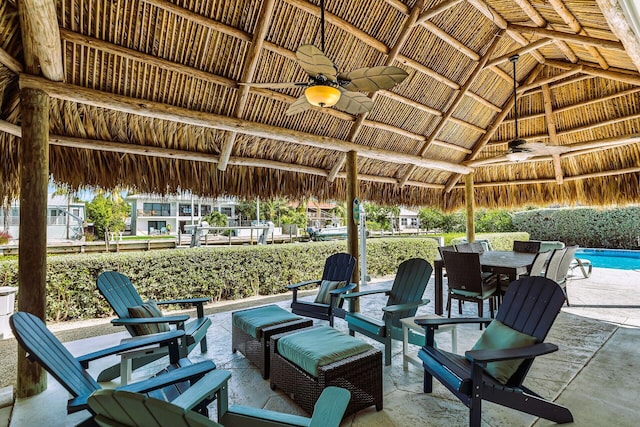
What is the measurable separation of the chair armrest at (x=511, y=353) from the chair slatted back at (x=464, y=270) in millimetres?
2277

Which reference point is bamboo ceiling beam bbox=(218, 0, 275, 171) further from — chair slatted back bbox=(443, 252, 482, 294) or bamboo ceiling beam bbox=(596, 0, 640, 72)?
chair slatted back bbox=(443, 252, 482, 294)

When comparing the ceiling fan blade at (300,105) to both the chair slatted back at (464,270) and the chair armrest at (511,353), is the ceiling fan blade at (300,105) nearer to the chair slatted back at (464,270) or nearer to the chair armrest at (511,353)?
the chair armrest at (511,353)

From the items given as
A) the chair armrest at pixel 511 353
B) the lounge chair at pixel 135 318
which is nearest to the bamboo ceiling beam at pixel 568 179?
the chair armrest at pixel 511 353

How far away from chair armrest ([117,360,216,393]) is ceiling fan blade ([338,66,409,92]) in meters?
2.43

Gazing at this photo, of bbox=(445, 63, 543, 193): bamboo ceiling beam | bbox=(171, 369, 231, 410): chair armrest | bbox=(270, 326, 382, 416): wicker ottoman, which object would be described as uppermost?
bbox=(445, 63, 543, 193): bamboo ceiling beam

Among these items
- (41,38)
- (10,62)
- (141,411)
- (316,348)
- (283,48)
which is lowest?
(316,348)

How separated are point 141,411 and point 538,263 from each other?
4.88 meters

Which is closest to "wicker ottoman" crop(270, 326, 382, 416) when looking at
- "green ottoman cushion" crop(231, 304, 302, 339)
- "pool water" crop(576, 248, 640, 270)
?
"green ottoman cushion" crop(231, 304, 302, 339)

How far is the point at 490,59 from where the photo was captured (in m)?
5.68

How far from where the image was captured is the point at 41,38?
2.46 m

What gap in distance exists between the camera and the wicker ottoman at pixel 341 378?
82.4 inches

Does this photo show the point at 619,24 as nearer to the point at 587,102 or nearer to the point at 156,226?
the point at 587,102

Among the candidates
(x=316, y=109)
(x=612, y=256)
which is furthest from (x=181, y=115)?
(x=612, y=256)

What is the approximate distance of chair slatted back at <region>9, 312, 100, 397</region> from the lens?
1.59m
